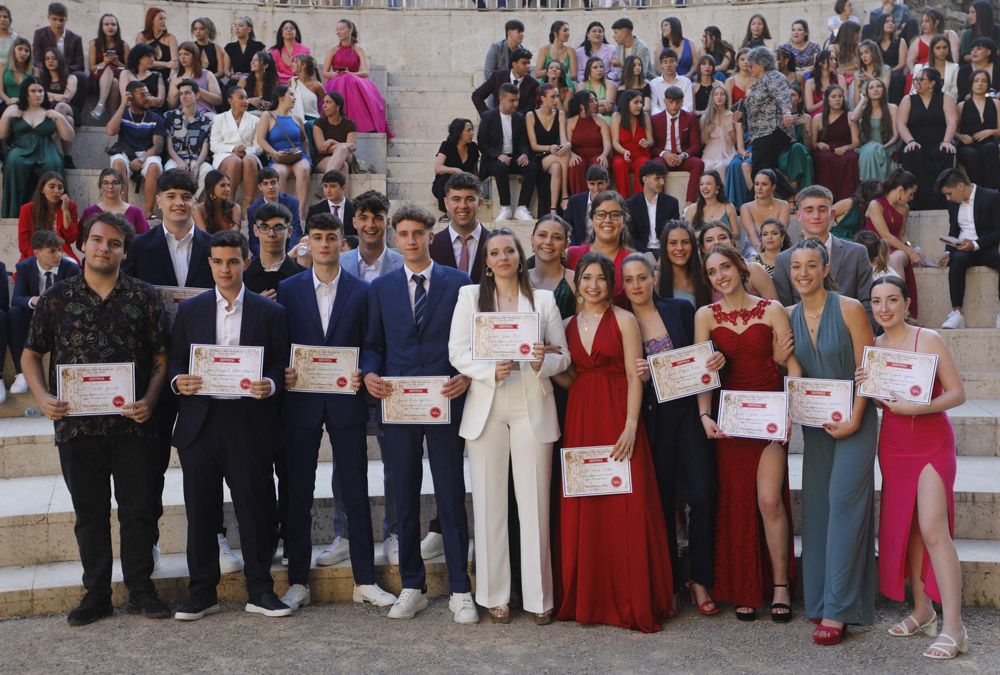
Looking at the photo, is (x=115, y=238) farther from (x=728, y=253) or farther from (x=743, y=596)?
(x=743, y=596)

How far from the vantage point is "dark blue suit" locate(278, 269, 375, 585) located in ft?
18.9

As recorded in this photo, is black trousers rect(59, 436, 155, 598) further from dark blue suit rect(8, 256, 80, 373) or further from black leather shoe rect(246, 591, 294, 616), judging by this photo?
dark blue suit rect(8, 256, 80, 373)

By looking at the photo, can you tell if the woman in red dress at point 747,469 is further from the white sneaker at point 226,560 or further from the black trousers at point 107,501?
the black trousers at point 107,501

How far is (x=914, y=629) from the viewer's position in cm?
539

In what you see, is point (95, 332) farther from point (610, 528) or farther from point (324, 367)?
point (610, 528)

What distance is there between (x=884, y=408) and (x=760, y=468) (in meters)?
0.70

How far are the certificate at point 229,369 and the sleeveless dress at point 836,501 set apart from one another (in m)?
2.83

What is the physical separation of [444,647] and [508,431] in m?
1.15

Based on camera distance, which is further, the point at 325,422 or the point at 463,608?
the point at 325,422

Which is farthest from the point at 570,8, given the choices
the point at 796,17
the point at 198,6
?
the point at 198,6

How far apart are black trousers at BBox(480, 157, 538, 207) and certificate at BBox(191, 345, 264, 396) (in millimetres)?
5942

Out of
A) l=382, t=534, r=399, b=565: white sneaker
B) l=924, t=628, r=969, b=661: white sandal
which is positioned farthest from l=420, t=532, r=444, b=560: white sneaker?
l=924, t=628, r=969, b=661: white sandal

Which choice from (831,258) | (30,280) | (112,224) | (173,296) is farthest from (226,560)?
(831,258)

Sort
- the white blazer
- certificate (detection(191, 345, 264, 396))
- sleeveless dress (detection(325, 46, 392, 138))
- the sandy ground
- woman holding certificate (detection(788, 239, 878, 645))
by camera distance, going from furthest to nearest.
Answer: sleeveless dress (detection(325, 46, 392, 138)), the white blazer, certificate (detection(191, 345, 264, 396)), woman holding certificate (detection(788, 239, 878, 645)), the sandy ground
